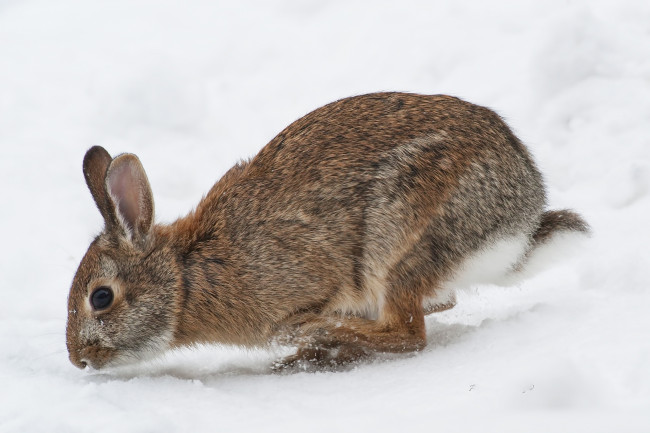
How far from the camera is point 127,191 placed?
16.5 feet

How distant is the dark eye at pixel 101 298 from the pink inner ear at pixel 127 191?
0.37 metres

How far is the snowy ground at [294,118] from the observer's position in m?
4.11

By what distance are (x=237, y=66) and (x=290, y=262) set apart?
164 inches

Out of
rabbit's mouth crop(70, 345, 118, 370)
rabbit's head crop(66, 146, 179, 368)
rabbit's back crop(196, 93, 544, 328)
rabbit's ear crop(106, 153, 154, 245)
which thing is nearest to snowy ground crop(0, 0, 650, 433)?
rabbit's mouth crop(70, 345, 118, 370)

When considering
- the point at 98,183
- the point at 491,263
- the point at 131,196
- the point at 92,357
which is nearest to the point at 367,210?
the point at 491,263

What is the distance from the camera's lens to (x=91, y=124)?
8234 millimetres

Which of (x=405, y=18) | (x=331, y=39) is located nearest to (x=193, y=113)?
(x=331, y=39)

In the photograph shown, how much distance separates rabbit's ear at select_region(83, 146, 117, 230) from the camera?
16.5 feet

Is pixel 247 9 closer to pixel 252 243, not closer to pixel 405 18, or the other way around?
pixel 405 18

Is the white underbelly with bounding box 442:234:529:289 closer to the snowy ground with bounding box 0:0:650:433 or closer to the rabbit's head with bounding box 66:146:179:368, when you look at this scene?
the snowy ground with bounding box 0:0:650:433

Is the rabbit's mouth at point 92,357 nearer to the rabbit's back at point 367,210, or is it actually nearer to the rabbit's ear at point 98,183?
the rabbit's ear at point 98,183

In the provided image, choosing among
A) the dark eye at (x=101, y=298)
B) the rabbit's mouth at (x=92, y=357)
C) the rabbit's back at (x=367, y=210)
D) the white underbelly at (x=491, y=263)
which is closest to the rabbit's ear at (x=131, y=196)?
the dark eye at (x=101, y=298)

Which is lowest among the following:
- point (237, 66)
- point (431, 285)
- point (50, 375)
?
point (50, 375)

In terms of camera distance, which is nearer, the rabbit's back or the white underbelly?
the rabbit's back
